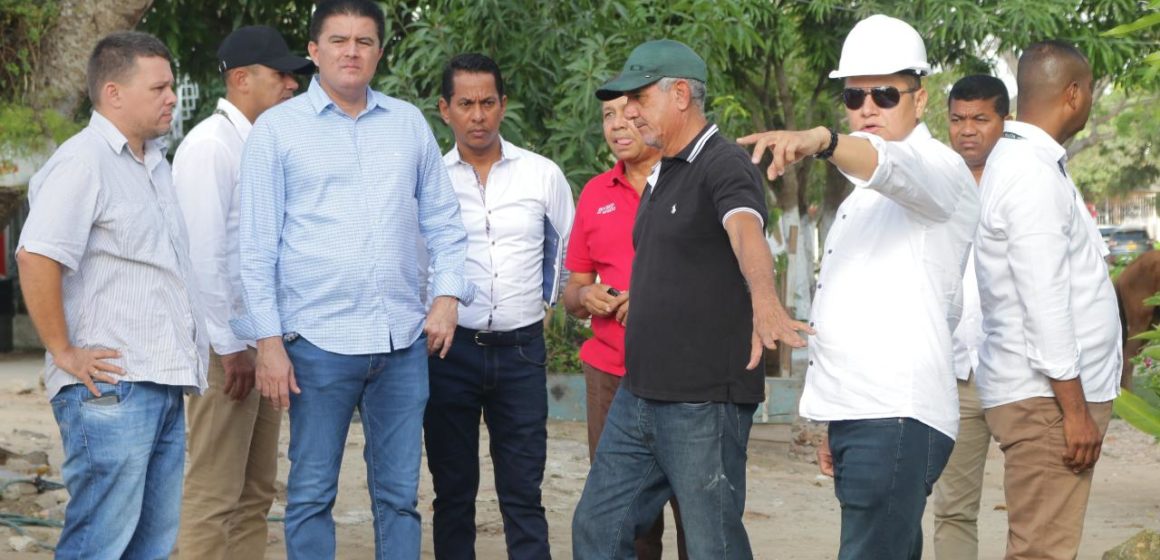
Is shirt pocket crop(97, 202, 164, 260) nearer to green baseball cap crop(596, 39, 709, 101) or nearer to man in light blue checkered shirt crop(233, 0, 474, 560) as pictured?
man in light blue checkered shirt crop(233, 0, 474, 560)

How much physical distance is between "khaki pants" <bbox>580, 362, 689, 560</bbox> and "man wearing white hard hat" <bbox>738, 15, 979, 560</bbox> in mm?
1745

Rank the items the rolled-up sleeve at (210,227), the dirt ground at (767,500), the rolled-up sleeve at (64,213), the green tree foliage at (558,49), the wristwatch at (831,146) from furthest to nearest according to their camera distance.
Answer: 1. the green tree foliage at (558,49)
2. the dirt ground at (767,500)
3. the rolled-up sleeve at (210,227)
4. the rolled-up sleeve at (64,213)
5. the wristwatch at (831,146)

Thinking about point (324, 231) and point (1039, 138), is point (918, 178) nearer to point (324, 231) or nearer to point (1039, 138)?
point (1039, 138)

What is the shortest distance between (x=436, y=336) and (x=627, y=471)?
3.08ft

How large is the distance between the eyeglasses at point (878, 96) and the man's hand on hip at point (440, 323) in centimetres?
167

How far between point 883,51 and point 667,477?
1452 millimetres

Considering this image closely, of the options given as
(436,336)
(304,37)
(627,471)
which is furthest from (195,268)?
(304,37)

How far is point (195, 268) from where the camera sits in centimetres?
518

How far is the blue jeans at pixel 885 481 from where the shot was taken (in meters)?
3.88

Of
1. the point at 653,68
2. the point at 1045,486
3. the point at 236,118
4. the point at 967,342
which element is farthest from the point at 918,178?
the point at 236,118

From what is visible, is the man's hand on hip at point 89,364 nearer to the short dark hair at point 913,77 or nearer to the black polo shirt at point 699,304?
the black polo shirt at point 699,304

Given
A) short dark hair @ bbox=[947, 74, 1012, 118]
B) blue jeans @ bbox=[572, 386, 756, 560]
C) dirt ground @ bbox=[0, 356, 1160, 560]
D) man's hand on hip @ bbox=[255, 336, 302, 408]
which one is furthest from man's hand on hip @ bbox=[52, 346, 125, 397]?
short dark hair @ bbox=[947, 74, 1012, 118]

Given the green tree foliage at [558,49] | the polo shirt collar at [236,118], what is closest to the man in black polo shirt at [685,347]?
the polo shirt collar at [236,118]

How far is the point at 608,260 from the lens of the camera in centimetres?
567
